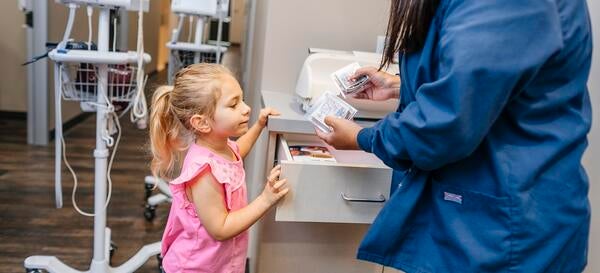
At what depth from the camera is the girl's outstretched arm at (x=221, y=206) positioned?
111 cm

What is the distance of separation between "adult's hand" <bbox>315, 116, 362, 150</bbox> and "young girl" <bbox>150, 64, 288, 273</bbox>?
162 mm

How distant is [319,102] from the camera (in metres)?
1.20

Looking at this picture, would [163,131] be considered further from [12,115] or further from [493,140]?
[12,115]

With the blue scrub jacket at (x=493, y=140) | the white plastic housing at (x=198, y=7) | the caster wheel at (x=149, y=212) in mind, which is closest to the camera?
the blue scrub jacket at (x=493, y=140)

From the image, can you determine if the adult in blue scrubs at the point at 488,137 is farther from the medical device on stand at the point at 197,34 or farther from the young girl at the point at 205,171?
the medical device on stand at the point at 197,34

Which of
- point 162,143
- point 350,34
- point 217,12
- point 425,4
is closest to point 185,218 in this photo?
point 162,143

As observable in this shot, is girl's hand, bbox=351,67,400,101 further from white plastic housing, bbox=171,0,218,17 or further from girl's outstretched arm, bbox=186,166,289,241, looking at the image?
white plastic housing, bbox=171,0,218,17

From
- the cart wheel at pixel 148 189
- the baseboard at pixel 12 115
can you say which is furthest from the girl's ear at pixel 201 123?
the baseboard at pixel 12 115

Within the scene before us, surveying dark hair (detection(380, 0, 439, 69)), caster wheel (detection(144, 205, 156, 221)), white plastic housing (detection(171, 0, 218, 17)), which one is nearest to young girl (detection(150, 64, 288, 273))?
dark hair (detection(380, 0, 439, 69))

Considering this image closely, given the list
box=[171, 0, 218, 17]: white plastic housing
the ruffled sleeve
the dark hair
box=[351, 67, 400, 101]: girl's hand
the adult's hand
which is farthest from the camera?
box=[171, 0, 218, 17]: white plastic housing

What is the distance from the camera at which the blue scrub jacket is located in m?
0.70

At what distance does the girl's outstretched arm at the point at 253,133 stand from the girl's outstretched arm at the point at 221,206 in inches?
7.9

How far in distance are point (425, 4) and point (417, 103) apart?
158 mm

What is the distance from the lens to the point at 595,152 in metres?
1.17
